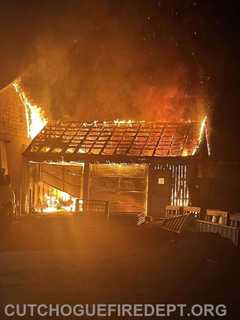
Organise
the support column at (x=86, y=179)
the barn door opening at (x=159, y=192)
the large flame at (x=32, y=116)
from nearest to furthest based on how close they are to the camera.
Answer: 1. the barn door opening at (x=159, y=192)
2. the support column at (x=86, y=179)
3. the large flame at (x=32, y=116)

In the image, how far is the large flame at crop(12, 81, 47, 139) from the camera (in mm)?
24914

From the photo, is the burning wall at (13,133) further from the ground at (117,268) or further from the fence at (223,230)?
the fence at (223,230)

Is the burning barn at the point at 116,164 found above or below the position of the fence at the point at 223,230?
above

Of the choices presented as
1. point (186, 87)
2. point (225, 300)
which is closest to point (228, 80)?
point (186, 87)

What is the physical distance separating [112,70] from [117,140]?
13680 mm

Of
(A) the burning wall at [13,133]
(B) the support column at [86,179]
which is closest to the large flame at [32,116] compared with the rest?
(A) the burning wall at [13,133]

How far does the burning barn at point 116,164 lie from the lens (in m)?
22.4

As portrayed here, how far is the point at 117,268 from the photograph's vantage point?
33.8 feet

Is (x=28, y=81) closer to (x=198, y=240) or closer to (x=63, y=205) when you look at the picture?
(x=63, y=205)

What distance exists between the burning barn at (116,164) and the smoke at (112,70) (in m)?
4.14

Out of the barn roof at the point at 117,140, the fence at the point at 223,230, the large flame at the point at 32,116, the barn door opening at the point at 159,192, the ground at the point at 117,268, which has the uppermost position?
the large flame at the point at 32,116

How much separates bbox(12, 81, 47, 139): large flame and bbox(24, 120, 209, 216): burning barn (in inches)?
30.2

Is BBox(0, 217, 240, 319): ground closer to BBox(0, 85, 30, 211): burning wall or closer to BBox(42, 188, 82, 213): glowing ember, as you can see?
BBox(0, 85, 30, 211): burning wall

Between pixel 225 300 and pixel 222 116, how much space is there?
21.5 metres
